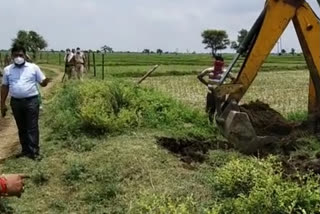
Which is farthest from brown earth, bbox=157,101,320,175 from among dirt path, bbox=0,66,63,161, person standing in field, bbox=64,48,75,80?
person standing in field, bbox=64,48,75,80

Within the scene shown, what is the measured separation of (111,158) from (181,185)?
1.75 metres

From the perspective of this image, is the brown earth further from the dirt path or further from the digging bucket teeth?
the dirt path

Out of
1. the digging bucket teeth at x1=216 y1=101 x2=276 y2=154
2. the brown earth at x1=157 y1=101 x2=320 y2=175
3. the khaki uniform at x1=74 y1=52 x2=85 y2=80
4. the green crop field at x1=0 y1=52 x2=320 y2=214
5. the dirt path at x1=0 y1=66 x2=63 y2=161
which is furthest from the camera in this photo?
the khaki uniform at x1=74 y1=52 x2=85 y2=80

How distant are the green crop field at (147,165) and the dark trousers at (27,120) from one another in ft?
0.94

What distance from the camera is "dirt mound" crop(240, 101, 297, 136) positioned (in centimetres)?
1059

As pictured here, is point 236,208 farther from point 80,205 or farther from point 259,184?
point 80,205

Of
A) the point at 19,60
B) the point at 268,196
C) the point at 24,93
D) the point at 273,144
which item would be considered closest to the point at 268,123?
the point at 273,144

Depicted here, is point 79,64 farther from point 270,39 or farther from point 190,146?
point 270,39

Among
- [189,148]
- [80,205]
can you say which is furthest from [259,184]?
[189,148]

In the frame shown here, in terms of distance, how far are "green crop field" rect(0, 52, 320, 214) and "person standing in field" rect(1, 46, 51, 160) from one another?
34 cm

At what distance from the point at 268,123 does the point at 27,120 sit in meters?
4.33

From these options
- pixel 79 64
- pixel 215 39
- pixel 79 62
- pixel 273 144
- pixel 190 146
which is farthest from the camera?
pixel 215 39

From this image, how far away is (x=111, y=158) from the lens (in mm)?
8586

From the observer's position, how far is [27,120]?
9.18m
